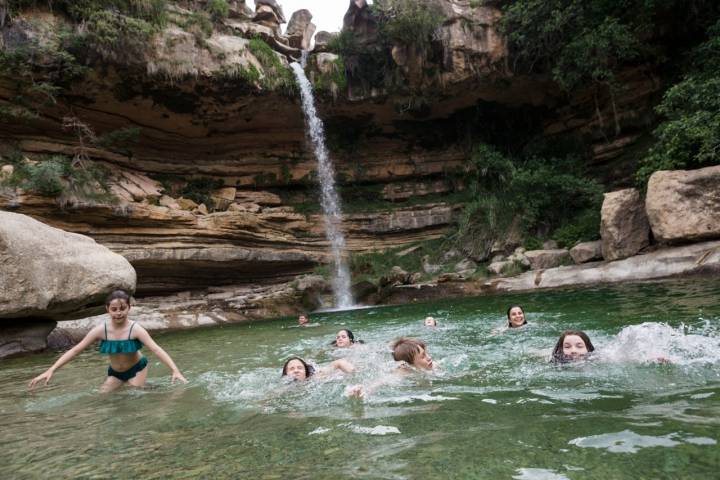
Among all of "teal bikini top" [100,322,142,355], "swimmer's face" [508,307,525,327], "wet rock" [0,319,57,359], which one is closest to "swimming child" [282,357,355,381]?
"teal bikini top" [100,322,142,355]

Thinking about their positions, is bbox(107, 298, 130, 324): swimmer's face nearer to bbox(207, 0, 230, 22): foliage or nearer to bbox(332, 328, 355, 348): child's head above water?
bbox(332, 328, 355, 348): child's head above water

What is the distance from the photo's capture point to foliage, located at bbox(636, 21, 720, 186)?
459 inches

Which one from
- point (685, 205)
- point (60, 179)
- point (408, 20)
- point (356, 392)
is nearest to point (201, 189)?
point (60, 179)

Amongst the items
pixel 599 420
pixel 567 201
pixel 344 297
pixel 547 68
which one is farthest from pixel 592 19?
pixel 599 420

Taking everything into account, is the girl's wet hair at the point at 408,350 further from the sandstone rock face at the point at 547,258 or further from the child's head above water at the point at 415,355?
the sandstone rock face at the point at 547,258

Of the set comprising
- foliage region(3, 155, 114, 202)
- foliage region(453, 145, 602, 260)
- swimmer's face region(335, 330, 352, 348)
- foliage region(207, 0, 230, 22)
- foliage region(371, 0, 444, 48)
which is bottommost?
swimmer's face region(335, 330, 352, 348)

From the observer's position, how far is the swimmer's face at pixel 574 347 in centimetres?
458

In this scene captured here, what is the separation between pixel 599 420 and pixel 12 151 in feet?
60.9

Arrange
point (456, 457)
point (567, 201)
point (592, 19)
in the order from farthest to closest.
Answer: point (567, 201) < point (592, 19) < point (456, 457)

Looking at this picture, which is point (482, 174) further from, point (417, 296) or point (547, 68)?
point (417, 296)

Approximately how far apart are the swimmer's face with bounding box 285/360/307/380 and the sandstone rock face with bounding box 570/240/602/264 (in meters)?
12.0

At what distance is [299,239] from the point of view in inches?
806

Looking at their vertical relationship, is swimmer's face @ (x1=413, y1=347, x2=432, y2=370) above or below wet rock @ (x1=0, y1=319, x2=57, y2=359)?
below

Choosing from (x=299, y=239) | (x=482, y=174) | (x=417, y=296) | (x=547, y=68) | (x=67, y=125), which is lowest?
(x=417, y=296)
